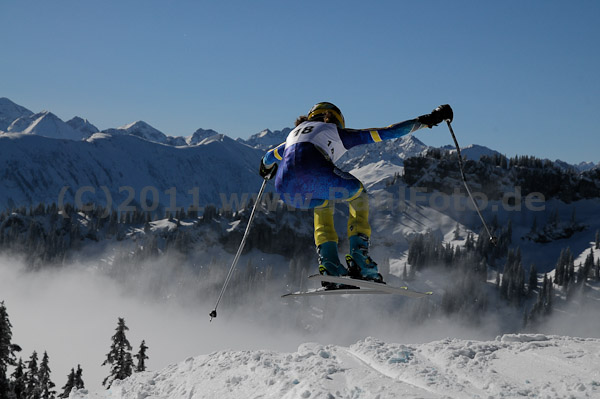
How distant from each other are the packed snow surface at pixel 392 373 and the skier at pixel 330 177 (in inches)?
104

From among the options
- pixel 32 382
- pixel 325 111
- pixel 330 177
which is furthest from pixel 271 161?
pixel 32 382

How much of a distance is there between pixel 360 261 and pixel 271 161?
3311 mm

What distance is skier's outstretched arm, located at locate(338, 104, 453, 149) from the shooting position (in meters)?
9.63

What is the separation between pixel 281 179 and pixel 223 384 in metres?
6.43

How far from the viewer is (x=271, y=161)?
11734 mm

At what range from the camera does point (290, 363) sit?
13586 mm

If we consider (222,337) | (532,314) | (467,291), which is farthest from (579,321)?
(222,337)

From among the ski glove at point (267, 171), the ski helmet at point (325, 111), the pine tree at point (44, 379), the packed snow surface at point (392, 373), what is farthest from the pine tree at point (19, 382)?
the ski helmet at point (325, 111)

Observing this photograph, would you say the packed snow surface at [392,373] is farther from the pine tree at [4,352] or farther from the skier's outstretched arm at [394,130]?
the pine tree at [4,352]

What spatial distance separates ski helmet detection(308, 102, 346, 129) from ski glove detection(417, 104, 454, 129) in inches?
63.2

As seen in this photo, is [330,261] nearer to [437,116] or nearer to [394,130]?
[394,130]

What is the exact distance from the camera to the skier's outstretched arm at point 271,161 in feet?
37.0

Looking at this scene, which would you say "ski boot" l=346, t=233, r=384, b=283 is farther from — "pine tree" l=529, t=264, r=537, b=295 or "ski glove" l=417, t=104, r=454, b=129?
"pine tree" l=529, t=264, r=537, b=295

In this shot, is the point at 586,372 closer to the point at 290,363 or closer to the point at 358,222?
the point at 358,222
